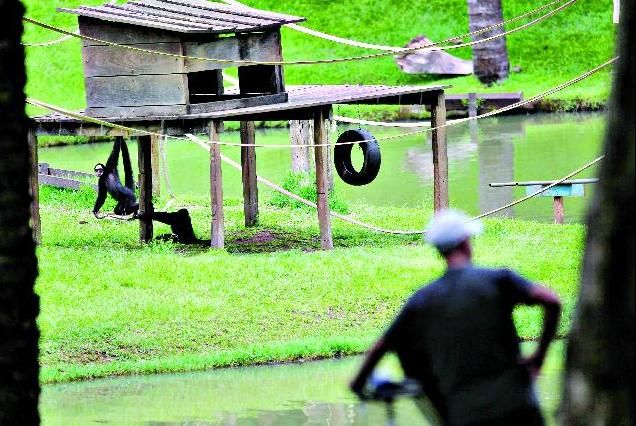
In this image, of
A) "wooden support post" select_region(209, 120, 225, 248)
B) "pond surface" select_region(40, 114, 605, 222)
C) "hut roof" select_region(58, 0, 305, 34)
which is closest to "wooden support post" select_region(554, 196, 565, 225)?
"pond surface" select_region(40, 114, 605, 222)

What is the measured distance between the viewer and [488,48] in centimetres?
3753

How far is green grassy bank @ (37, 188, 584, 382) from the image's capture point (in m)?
12.7

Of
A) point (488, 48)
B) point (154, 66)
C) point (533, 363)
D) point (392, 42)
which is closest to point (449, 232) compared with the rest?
point (533, 363)

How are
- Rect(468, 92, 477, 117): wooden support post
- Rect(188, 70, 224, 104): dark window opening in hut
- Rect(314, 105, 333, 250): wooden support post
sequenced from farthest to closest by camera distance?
Rect(468, 92, 477, 117): wooden support post
Rect(188, 70, 224, 104): dark window opening in hut
Rect(314, 105, 333, 250): wooden support post

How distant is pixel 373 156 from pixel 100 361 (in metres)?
5.99

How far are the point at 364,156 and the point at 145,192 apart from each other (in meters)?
2.86

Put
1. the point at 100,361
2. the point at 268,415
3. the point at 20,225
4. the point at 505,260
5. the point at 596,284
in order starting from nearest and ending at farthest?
the point at 596,284 < the point at 20,225 < the point at 268,415 < the point at 100,361 < the point at 505,260

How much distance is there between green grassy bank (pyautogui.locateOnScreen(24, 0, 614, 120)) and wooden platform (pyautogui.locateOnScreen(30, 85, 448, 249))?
19.2 m

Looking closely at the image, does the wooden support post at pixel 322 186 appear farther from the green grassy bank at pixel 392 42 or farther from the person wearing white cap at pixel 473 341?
the green grassy bank at pixel 392 42

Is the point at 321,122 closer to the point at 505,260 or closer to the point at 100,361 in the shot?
the point at 505,260

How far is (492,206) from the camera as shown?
2248cm

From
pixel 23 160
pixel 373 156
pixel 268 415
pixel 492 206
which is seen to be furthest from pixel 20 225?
pixel 492 206

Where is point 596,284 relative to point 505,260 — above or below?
above

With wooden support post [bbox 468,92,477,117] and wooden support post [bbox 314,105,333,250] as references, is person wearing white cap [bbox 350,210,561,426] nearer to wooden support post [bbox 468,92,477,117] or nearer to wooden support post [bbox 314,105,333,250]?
wooden support post [bbox 314,105,333,250]
